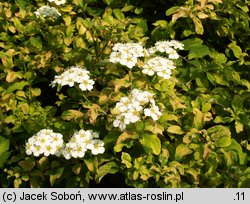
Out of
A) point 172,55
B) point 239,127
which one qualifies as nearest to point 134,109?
point 172,55

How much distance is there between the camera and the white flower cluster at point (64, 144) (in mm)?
2182

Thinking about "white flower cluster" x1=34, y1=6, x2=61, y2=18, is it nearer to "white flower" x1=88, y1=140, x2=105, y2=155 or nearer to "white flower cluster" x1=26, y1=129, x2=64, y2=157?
"white flower cluster" x1=26, y1=129, x2=64, y2=157

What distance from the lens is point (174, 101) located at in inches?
93.4

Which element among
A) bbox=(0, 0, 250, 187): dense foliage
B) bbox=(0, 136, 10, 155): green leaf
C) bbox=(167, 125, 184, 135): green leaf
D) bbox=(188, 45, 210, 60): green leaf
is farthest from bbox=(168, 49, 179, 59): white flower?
bbox=(0, 136, 10, 155): green leaf

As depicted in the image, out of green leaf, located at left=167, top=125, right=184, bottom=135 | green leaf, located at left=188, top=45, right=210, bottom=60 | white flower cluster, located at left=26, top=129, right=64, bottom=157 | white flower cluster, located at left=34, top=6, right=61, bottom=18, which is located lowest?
white flower cluster, located at left=26, top=129, right=64, bottom=157

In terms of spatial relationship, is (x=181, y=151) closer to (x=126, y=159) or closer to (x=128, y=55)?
(x=126, y=159)

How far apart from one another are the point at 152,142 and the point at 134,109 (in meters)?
0.20

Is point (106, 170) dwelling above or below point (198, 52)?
below

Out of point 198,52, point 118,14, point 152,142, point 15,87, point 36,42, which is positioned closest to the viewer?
point 152,142

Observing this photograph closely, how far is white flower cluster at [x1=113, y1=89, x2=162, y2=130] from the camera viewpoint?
2.10 metres

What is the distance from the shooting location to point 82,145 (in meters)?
2.18

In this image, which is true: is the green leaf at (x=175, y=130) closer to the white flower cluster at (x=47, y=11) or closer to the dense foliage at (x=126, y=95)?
the dense foliage at (x=126, y=95)

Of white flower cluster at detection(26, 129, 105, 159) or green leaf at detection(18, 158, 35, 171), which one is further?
green leaf at detection(18, 158, 35, 171)
